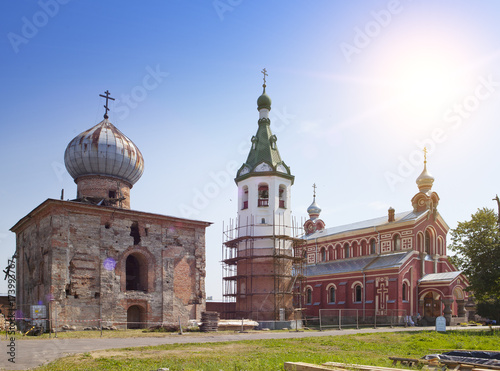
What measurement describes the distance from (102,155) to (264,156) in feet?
44.7

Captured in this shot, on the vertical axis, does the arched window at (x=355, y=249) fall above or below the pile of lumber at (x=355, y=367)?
above

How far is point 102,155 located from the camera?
30016 millimetres

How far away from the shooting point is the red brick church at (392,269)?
37.1m

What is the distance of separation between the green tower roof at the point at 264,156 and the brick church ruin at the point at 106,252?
344 inches

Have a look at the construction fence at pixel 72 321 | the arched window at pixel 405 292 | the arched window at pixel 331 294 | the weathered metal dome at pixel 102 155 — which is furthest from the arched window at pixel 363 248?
the weathered metal dome at pixel 102 155

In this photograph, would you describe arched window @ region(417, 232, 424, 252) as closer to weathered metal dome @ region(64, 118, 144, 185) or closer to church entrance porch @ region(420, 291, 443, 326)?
church entrance porch @ region(420, 291, 443, 326)

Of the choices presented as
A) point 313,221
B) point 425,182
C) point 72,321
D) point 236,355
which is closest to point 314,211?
point 313,221

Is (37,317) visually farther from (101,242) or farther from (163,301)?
(163,301)

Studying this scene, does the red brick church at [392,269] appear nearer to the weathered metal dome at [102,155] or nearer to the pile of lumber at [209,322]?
the pile of lumber at [209,322]

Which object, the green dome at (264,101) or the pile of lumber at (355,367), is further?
the green dome at (264,101)

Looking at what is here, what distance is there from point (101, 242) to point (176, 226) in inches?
196

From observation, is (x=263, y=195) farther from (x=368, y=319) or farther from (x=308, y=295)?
(x=308, y=295)

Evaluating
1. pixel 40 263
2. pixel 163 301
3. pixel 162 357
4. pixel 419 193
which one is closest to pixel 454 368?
pixel 162 357

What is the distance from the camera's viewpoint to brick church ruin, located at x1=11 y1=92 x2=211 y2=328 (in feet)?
82.0
